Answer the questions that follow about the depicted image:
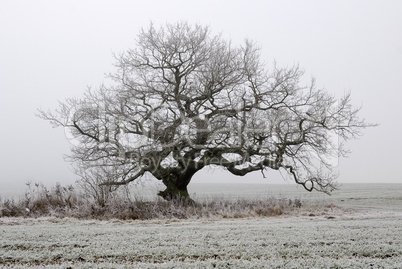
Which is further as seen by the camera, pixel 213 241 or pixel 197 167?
pixel 197 167

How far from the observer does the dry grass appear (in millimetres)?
15953

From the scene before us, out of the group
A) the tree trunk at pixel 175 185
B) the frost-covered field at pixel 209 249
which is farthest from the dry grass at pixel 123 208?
the frost-covered field at pixel 209 249

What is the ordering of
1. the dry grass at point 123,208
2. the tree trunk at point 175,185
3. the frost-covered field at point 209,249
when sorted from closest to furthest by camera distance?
the frost-covered field at point 209,249 < the dry grass at point 123,208 < the tree trunk at point 175,185

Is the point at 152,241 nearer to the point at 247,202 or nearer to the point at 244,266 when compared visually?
the point at 244,266

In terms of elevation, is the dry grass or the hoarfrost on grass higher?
the dry grass

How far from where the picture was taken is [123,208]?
16328mm

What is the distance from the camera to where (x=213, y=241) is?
8.63 metres

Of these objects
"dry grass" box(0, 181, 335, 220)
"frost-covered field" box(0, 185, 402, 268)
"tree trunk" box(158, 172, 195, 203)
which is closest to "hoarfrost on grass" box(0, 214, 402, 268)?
"frost-covered field" box(0, 185, 402, 268)

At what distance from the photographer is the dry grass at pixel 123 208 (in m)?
16.0

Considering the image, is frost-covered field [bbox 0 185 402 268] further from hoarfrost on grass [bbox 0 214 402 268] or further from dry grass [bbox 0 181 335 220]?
dry grass [bbox 0 181 335 220]

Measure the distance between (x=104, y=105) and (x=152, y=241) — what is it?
499 inches

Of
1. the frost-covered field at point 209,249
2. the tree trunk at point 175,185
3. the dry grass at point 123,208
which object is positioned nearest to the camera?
the frost-covered field at point 209,249

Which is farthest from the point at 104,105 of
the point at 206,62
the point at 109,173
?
the point at 206,62

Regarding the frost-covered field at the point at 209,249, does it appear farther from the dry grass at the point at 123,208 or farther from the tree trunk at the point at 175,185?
the tree trunk at the point at 175,185
